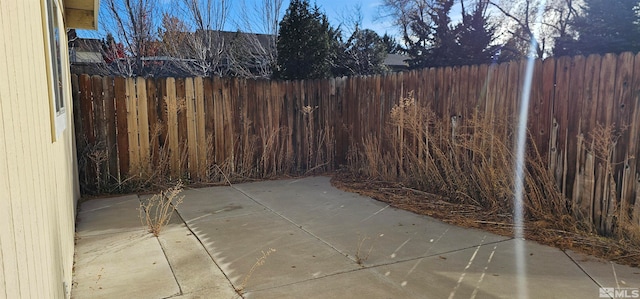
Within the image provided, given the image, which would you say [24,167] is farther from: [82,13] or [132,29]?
[132,29]

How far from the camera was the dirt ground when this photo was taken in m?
3.27

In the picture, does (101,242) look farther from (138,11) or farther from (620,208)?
(138,11)

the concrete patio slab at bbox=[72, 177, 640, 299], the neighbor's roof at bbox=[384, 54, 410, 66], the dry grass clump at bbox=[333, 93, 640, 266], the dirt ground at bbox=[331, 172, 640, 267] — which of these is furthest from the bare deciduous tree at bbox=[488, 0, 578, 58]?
the concrete patio slab at bbox=[72, 177, 640, 299]

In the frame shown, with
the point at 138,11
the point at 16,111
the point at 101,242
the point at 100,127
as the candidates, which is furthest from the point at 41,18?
the point at 138,11

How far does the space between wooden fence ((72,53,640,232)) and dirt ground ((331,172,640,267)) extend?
268mm

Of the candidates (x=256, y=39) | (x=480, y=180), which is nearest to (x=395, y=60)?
(x=256, y=39)

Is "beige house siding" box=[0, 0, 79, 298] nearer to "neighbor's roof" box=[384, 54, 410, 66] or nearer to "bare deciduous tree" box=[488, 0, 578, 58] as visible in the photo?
"bare deciduous tree" box=[488, 0, 578, 58]

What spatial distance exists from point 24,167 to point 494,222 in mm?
3909

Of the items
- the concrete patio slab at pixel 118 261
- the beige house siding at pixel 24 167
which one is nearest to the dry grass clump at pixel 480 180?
the concrete patio slab at pixel 118 261

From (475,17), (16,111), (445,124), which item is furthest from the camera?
(475,17)

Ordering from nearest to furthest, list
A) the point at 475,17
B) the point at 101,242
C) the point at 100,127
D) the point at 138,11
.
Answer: the point at 101,242 → the point at 100,127 → the point at 138,11 → the point at 475,17

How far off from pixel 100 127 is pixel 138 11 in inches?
336

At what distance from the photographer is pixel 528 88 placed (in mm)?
4195

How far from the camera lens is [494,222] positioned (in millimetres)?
4078
